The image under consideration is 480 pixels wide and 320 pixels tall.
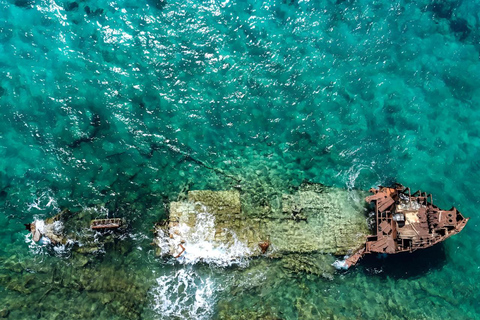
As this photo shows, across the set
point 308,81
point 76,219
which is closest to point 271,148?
point 308,81

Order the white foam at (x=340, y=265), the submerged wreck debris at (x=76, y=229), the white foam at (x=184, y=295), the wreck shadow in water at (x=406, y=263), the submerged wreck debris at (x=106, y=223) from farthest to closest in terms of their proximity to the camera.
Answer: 1. the wreck shadow in water at (x=406, y=263)
2. the white foam at (x=340, y=265)
3. the submerged wreck debris at (x=106, y=223)
4. the submerged wreck debris at (x=76, y=229)
5. the white foam at (x=184, y=295)

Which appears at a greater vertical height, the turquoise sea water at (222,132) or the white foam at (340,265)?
the turquoise sea water at (222,132)

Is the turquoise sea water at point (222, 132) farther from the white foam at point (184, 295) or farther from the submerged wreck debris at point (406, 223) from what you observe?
the submerged wreck debris at point (406, 223)

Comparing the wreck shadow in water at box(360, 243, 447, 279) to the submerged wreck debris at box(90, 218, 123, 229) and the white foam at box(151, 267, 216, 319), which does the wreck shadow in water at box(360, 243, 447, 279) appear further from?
the submerged wreck debris at box(90, 218, 123, 229)

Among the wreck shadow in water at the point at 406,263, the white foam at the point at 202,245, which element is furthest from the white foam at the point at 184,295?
the wreck shadow in water at the point at 406,263

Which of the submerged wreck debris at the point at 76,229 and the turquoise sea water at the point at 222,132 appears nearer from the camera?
the submerged wreck debris at the point at 76,229

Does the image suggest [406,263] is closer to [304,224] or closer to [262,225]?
[304,224]

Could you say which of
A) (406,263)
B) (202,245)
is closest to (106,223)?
(202,245)
